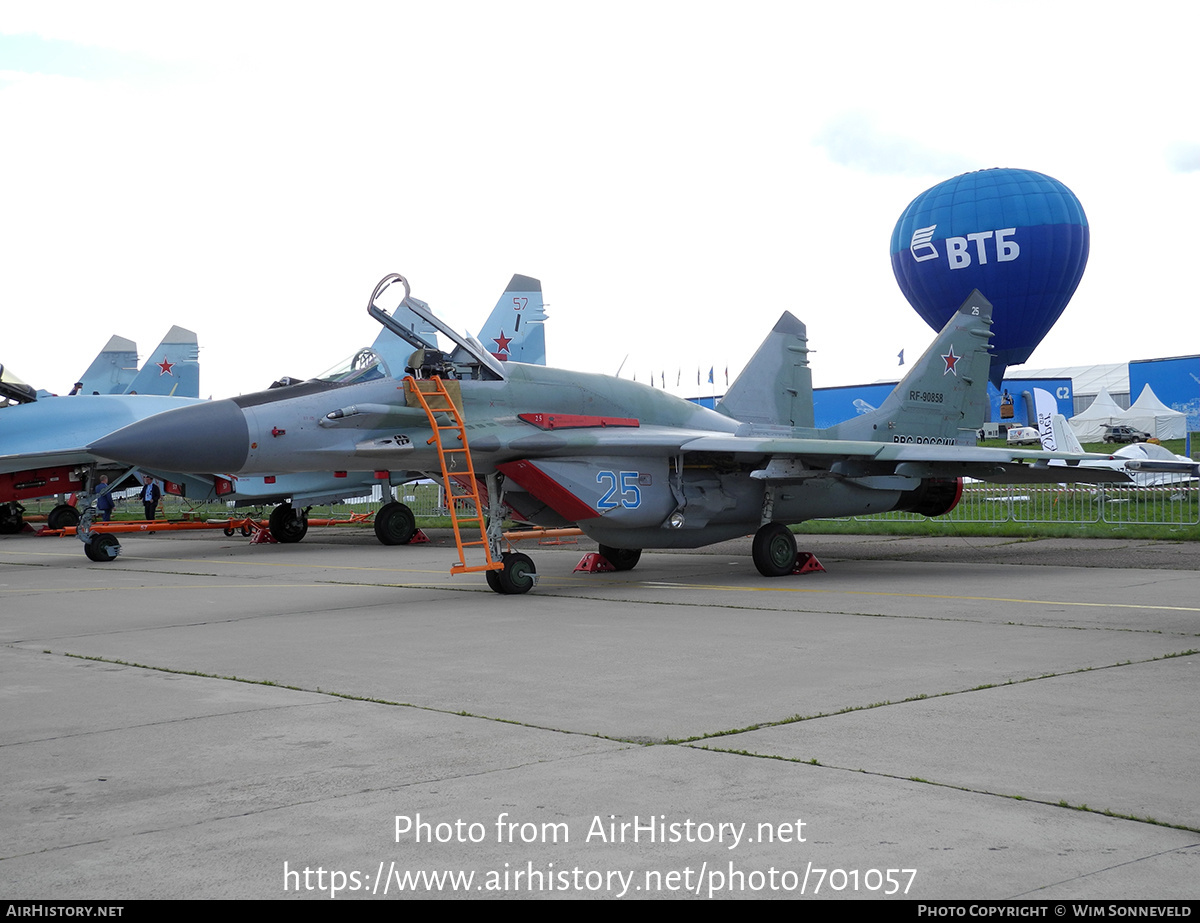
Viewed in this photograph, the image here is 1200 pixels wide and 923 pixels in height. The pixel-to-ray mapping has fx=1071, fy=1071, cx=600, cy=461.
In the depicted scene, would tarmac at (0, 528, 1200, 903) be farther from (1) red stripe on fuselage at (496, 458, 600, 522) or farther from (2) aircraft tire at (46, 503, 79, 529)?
(2) aircraft tire at (46, 503, 79, 529)

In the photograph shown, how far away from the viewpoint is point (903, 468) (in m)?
12.3

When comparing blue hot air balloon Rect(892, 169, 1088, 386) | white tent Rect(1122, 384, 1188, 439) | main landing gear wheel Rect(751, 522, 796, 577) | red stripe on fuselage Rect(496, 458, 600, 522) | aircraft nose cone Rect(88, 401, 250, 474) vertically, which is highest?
blue hot air balloon Rect(892, 169, 1088, 386)

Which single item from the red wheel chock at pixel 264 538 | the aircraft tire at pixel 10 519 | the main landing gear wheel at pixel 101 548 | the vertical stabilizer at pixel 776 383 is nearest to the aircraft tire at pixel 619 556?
the vertical stabilizer at pixel 776 383

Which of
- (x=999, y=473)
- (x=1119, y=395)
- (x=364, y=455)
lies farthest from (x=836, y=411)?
(x=364, y=455)

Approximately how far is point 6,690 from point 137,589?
6713mm

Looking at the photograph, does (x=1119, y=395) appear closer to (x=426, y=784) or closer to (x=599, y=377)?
(x=599, y=377)

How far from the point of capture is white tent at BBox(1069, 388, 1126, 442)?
5866 centimetres

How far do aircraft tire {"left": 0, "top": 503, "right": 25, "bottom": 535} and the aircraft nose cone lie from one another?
21.6m

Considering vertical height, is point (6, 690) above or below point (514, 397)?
below

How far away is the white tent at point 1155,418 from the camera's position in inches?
2168

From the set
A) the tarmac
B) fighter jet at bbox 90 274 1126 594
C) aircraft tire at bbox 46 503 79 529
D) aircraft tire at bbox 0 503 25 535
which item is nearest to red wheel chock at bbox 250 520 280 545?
aircraft tire at bbox 46 503 79 529

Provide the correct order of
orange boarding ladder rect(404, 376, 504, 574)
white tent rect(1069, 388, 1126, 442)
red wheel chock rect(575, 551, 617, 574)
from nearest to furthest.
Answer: orange boarding ladder rect(404, 376, 504, 574) < red wheel chock rect(575, 551, 617, 574) < white tent rect(1069, 388, 1126, 442)

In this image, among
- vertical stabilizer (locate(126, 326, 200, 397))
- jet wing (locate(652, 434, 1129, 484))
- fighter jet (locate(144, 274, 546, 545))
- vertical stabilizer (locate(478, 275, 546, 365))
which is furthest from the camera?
vertical stabilizer (locate(126, 326, 200, 397))

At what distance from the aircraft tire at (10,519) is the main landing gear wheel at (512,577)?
22.3 meters
